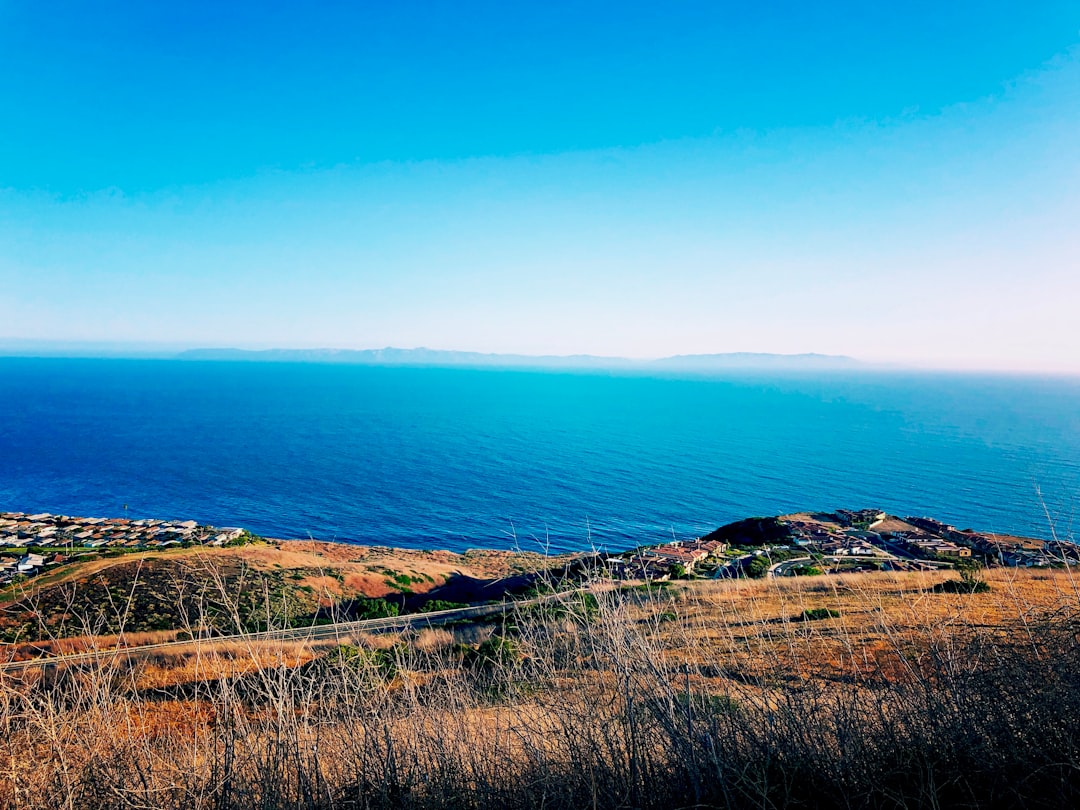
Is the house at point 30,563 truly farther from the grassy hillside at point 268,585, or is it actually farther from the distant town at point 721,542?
the grassy hillside at point 268,585

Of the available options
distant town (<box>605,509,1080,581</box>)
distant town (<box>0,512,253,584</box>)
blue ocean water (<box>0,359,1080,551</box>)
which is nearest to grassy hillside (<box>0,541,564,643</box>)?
distant town (<box>0,512,253,584</box>)

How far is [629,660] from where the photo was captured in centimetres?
377

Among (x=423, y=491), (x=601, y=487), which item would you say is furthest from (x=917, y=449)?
(x=423, y=491)

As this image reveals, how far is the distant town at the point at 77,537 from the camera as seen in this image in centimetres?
3541

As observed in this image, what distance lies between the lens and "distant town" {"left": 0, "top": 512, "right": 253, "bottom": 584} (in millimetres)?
35406

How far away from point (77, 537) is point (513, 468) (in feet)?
156

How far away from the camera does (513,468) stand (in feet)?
258

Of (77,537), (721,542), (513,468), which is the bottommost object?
(513,468)

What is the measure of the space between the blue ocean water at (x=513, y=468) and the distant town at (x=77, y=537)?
266 inches

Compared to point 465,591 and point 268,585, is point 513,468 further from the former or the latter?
point 268,585

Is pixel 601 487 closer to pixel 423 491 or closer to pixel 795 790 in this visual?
pixel 423 491

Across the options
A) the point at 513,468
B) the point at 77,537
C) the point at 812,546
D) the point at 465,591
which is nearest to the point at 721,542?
the point at 812,546

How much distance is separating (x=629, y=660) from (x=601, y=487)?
209ft

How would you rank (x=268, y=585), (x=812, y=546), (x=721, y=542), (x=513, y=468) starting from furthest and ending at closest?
(x=513, y=468) → (x=721, y=542) → (x=812, y=546) → (x=268, y=585)
